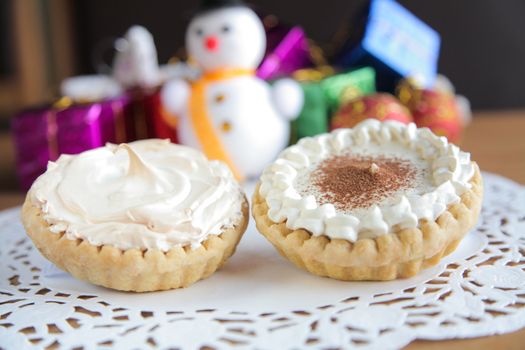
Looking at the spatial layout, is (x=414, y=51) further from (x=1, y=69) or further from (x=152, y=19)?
(x=1, y=69)

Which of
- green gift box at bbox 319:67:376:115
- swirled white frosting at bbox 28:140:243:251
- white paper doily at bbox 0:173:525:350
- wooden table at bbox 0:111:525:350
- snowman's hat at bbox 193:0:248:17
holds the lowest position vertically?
white paper doily at bbox 0:173:525:350

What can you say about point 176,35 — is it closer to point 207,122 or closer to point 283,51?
point 283,51

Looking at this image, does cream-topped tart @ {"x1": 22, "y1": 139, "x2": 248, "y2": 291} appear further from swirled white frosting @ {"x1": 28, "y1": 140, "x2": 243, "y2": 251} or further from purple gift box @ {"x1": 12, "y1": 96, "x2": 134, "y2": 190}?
purple gift box @ {"x1": 12, "y1": 96, "x2": 134, "y2": 190}

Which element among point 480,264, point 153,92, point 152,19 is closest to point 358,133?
point 480,264

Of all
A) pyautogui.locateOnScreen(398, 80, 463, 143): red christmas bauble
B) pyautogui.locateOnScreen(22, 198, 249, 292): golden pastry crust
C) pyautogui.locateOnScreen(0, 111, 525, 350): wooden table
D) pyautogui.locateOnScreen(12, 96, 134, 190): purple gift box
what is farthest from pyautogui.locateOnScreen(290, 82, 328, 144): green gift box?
pyautogui.locateOnScreen(22, 198, 249, 292): golden pastry crust

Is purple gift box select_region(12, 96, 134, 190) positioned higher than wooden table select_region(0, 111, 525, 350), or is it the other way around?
purple gift box select_region(12, 96, 134, 190)

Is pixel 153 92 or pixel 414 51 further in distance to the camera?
pixel 414 51

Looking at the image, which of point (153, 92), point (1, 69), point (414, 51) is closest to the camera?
point (153, 92)

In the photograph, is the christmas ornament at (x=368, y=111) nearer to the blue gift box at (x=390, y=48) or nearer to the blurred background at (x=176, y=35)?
the blue gift box at (x=390, y=48)
